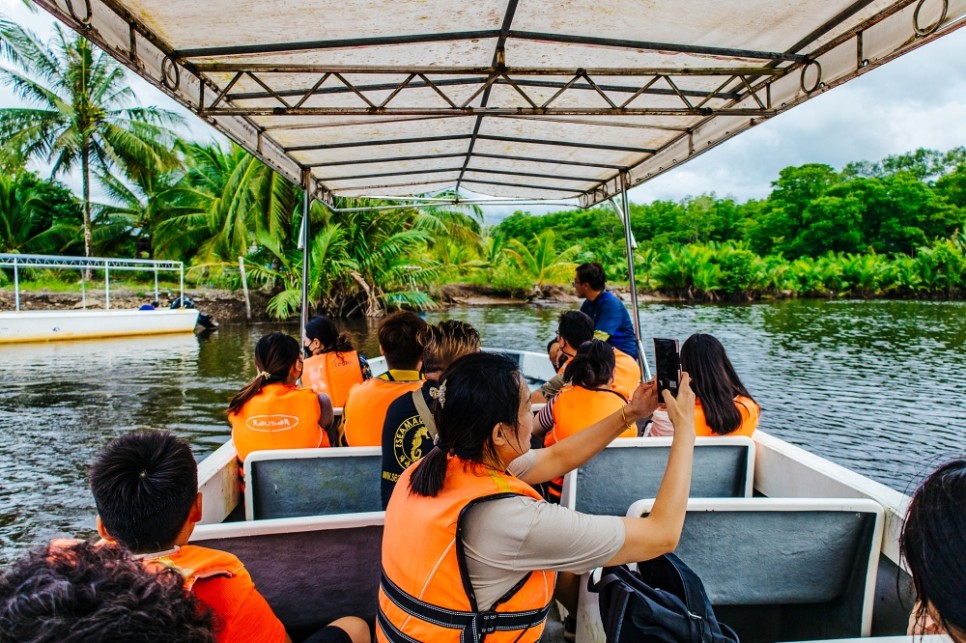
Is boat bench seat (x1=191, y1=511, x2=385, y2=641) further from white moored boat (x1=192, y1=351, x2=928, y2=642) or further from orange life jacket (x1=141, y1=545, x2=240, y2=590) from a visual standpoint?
orange life jacket (x1=141, y1=545, x2=240, y2=590)

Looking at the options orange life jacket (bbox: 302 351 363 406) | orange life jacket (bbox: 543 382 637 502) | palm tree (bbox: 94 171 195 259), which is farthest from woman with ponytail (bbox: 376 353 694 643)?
palm tree (bbox: 94 171 195 259)

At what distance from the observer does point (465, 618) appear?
1.33m

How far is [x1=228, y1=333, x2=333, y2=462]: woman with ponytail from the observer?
2801mm

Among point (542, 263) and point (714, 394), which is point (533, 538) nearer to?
point (714, 394)

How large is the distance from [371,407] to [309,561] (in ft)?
3.10

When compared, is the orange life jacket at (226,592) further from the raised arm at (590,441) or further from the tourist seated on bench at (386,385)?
the tourist seated on bench at (386,385)

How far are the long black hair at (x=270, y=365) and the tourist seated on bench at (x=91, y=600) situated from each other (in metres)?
2.04

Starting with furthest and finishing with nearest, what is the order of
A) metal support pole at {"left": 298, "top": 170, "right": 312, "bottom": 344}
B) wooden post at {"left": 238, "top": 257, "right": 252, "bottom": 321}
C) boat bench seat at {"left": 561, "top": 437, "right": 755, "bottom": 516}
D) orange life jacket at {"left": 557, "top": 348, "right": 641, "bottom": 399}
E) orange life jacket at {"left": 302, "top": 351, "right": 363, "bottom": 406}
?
wooden post at {"left": 238, "top": 257, "right": 252, "bottom": 321}
metal support pole at {"left": 298, "top": 170, "right": 312, "bottom": 344}
orange life jacket at {"left": 302, "top": 351, "right": 363, "bottom": 406}
orange life jacket at {"left": 557, "top": 348, "right": 641, "bottom": 399}
boat bench seat at {"left": 561, "top": 437, "right": 755, "bottom": 516}

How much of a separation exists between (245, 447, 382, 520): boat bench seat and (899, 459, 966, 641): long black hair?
1839 millimetres

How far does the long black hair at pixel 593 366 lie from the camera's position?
2.72 metres

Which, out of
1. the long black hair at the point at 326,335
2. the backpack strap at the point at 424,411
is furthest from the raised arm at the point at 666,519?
the long black hair at the point at 326,335

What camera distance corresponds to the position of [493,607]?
4.44 feet

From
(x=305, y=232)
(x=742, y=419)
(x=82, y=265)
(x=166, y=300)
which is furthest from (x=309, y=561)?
(x=166, y=300)

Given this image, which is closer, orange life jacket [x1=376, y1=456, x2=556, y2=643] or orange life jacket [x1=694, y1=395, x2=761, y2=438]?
orange life jacket [x1=376, y1=456, x2=556, y2=643]
